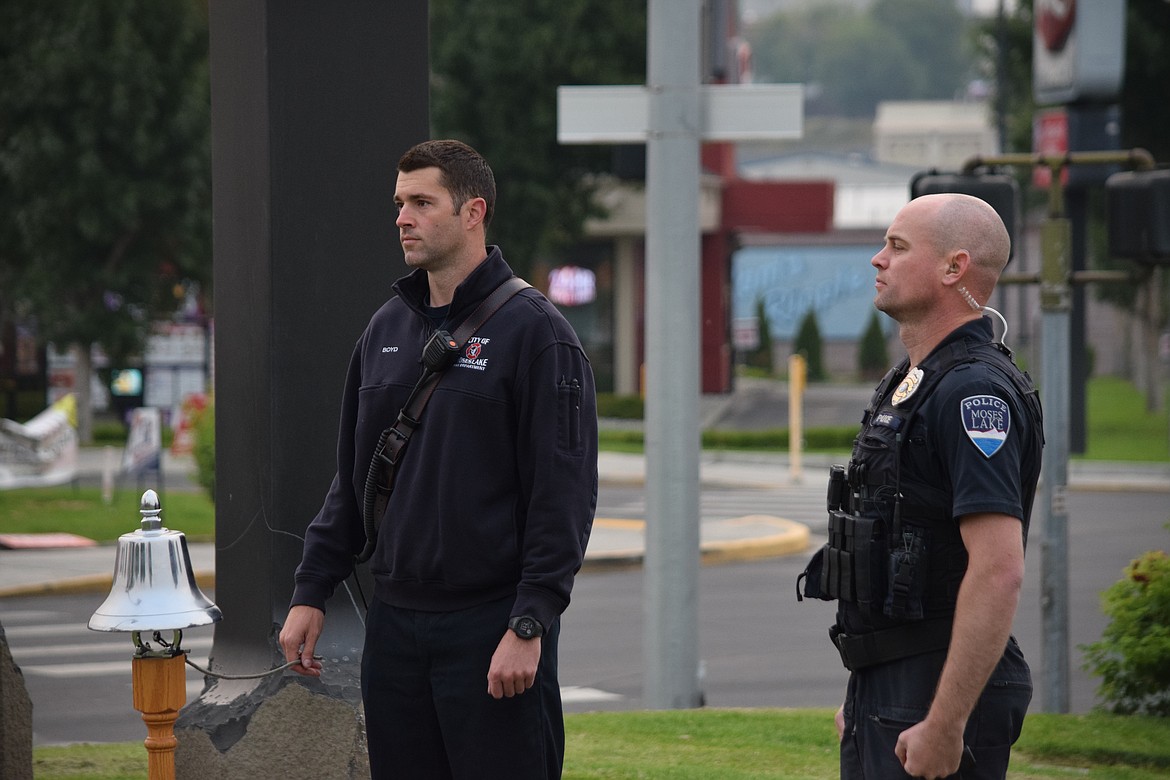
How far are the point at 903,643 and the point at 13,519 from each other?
15706 millimetres

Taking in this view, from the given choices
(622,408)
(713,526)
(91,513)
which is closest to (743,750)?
(713,526)

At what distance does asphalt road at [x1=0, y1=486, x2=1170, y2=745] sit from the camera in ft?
28.7

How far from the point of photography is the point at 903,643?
322cm

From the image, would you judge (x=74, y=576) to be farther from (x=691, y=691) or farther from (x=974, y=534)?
(x=974, y=534)

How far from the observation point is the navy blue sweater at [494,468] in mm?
3516

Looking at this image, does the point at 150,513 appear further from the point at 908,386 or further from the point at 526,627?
the point at 908,386

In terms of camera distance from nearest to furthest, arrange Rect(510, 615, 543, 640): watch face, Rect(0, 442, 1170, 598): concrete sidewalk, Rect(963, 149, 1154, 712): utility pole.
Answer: Rect(510, 615, 543, 640): watch face, Rect(963, 149, 1154, 712): utility pole, Rect(0, 442, 1170, 598): concrete sidewalk

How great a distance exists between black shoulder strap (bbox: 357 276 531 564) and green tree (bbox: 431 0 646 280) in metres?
28.3

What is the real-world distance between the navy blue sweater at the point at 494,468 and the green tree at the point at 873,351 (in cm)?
4813

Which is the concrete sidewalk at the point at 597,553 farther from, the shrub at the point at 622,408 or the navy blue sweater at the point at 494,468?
the shrub at the point at 622,408

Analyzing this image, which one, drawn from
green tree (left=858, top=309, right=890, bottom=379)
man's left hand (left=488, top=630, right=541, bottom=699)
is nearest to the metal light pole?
man's left hand (left=488, top=630, right=541, bottom=699)

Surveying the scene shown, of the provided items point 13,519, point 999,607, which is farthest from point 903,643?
point 13,519

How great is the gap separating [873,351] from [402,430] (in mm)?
49056

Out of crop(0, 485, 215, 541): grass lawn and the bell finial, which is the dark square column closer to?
the bell finial
